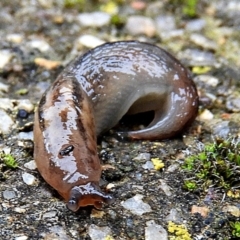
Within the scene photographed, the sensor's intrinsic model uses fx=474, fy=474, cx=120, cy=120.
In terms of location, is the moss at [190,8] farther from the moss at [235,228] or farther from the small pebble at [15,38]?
the moss at [235,228]

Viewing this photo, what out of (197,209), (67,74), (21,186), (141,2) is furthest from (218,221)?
(141,2)

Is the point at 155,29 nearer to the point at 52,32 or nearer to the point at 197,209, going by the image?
the point at 52,32

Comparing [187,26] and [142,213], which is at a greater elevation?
[187,26]

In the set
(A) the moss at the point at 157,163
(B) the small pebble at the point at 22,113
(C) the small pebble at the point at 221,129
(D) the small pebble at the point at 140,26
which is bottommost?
(A) the moss at the point at 157,163

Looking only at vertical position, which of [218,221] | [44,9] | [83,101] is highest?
[44,9]

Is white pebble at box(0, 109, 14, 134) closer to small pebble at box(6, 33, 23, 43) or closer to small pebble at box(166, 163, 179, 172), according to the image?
small pebble at box(6, 33, 23, 43)

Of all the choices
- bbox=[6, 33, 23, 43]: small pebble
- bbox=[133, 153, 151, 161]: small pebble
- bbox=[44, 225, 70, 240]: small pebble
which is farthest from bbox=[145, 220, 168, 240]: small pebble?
bbox=[6, 33, 23, 43]: small pebble

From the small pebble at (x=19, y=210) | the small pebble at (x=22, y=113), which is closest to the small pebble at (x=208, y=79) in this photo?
the small pebble at (x=22, y=113)
